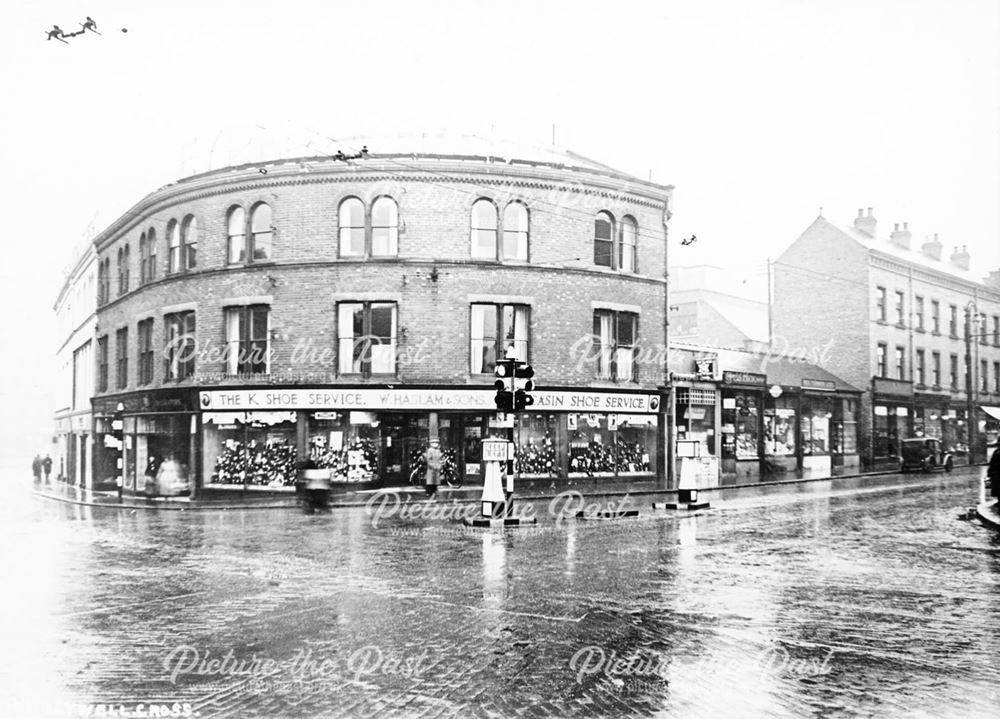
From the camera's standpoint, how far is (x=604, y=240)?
27.4m

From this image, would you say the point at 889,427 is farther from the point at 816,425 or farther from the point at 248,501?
the point at 248,501

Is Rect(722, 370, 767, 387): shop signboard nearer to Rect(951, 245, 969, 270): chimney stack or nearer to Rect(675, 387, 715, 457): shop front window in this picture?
Rect(675, 387, 715, 457): shop front window

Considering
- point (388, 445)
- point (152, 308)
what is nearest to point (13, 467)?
point (388, 445)

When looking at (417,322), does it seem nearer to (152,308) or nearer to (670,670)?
(152,308)

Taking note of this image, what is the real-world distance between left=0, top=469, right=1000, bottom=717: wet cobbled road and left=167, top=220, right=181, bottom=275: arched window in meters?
12.8

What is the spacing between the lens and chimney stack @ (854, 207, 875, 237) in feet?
147

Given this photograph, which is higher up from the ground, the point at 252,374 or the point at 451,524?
the point at 252,374

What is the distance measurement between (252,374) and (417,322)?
206 inches

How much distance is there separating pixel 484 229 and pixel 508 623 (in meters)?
18.9

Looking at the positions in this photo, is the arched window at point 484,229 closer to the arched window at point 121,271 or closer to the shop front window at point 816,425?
the arched window at point 121,271

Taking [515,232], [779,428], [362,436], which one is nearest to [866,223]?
[779,428]

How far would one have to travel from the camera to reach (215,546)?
563 inches

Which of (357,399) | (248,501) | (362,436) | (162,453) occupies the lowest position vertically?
(248,501)

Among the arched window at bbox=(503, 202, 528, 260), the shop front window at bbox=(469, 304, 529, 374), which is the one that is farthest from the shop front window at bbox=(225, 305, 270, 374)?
the arched window at bbox=(503, 202, 528, 260)
